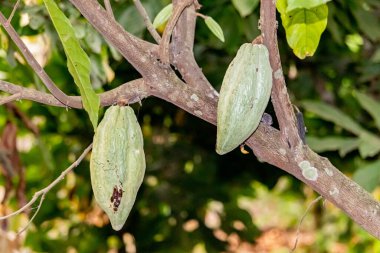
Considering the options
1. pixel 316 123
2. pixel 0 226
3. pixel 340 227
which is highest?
pixel 0 226

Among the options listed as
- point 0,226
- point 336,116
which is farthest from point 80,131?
point 336,116

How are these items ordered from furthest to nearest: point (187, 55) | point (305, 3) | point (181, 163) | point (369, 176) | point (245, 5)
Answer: point (181, 163) → point (369, 176) → point (245, 5) → point (187, 55) → point (305, 3)

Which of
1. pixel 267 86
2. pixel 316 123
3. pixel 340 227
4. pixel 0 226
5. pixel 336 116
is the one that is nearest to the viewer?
pixel 267 86

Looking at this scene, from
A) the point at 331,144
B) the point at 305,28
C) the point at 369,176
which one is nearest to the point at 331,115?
the point at 331,144

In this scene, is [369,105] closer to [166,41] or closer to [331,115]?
[331,115]

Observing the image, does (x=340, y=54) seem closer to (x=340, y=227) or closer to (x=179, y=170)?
(x=179, y=170)

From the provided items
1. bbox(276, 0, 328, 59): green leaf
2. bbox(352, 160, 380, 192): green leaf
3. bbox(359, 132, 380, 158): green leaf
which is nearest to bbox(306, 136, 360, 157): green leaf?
bbox(359, 132, 380, 158): green leaf
